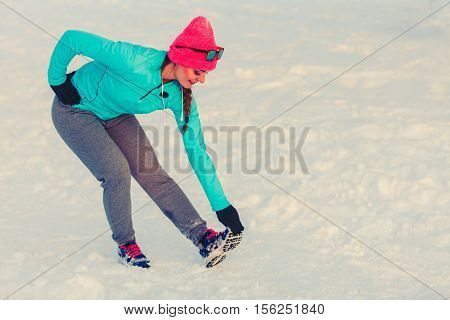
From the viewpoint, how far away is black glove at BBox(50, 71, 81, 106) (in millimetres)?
4407

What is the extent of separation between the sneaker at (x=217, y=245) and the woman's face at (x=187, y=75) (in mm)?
909

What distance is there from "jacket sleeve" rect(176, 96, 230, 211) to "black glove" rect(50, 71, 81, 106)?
60cm

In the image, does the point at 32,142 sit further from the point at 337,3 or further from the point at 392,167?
the point at 337,3

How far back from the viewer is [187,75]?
Answer: 13.8 feet

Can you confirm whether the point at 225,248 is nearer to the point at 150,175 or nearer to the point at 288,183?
the point at 150,175

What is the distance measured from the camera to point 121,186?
4.45m

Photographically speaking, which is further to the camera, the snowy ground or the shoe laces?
the shoe laces

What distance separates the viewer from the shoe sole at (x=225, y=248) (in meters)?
4.51

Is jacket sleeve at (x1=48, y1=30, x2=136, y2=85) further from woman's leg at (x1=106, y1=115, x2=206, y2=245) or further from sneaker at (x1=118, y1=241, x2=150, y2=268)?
sneaker at (x1=118, y1=241, x2=150, y2=268)

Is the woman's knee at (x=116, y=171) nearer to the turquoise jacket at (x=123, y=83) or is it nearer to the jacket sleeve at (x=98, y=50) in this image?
the turquoise jacket at (x=123, y=83)

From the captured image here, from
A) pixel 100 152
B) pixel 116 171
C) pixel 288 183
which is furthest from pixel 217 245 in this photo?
pixel 288 183

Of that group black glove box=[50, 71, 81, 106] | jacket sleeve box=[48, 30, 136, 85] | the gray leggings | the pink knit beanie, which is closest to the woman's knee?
the gray leggings

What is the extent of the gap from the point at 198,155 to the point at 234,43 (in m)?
5.69

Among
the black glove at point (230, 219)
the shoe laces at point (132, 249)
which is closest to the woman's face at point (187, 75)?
the black glove at point (230, 219)
